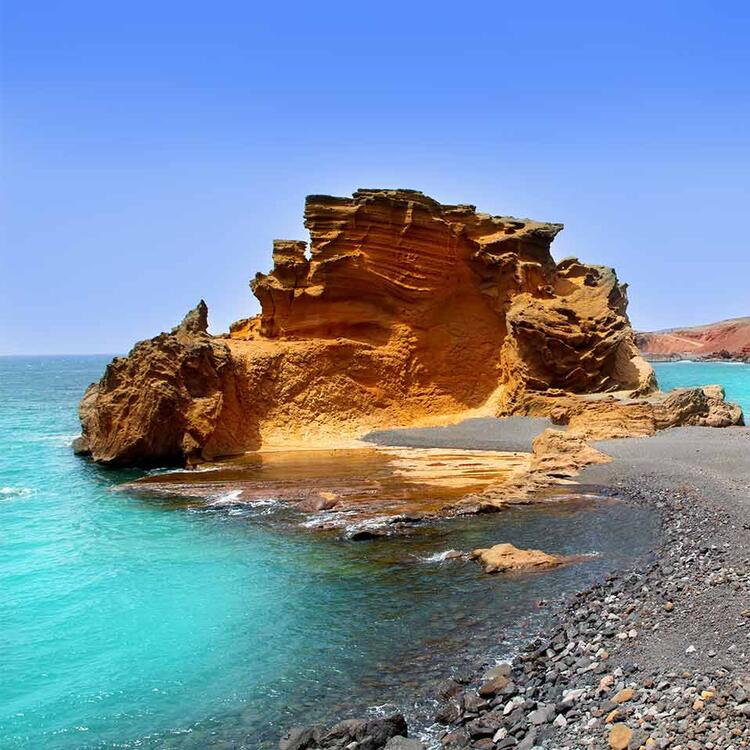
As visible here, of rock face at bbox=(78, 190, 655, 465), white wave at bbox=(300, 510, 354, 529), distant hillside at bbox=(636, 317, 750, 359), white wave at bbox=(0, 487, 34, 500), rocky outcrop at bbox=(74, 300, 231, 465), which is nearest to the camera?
white wave at bbox=(300, 510, 354, 529)

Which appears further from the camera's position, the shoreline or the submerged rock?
the submerged rock

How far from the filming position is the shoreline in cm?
613

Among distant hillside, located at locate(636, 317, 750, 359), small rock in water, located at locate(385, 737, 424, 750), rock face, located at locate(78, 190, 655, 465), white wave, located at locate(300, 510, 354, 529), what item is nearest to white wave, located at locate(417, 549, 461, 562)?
white wave, located at locate(300, 510, 354, 529)

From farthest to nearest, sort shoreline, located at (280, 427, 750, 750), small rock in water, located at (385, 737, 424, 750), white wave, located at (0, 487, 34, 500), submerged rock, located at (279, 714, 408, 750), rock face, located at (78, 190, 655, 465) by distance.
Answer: rock face, located at (78, 190, 655, 465)
white wave, located at (0, 487, 34, 500)
submerged rock, located at (279, 714, 408, 750)
small rock in water, located at (385, 737, 424, 750)
shoreline, located at (280, 427, 750, 750)

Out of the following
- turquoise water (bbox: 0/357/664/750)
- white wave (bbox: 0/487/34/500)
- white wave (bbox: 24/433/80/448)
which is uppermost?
white wave (bbox: 24/433/80/448)

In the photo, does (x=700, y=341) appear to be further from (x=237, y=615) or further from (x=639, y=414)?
(x=237, y=615)

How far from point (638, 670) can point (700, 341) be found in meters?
150

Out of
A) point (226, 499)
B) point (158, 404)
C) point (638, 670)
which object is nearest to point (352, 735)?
point (638, 670)

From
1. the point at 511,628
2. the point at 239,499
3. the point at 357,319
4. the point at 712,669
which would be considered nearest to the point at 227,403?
the point at 357,319

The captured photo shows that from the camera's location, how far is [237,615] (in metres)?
11.5

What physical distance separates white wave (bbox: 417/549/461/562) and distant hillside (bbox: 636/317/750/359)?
124 meters

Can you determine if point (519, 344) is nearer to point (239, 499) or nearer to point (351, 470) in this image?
point (351, 470)

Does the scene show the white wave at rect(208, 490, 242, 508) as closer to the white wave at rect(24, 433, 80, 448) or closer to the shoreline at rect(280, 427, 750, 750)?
the shoreline at rect(280, 427, 750, 750)

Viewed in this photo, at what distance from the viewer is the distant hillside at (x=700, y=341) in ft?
431
